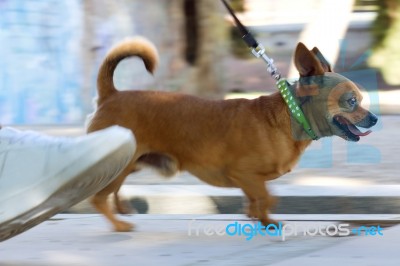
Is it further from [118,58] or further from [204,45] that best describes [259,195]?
[204,45]

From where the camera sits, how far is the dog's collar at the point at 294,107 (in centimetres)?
523

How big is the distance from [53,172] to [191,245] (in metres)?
1.38

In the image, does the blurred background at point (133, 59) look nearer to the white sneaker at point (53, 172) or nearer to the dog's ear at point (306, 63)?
the dog's ear at point (306, 63)

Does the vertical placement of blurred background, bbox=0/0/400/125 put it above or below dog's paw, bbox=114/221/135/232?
below

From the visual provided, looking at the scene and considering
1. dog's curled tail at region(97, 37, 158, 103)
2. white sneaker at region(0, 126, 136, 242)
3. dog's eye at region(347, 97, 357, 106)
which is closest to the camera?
white sneaker at region(0, 126, 136, 242)

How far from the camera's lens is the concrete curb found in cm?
616

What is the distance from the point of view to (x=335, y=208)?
20.4 ft

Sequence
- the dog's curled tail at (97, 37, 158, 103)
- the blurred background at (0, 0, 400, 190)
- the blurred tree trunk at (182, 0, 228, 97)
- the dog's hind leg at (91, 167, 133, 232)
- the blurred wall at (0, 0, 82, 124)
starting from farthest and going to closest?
1. the blurred wall at (0, 0, 82, 124)
2. the blurred tree trunk at (182, 0, 228, 97)
3. the blurred background at (0, 0, 400, 190)
4. the dog's curled tail at (97, 37, 158, 103)
5. the dog's hind leg at (91, 167, 133, 232)

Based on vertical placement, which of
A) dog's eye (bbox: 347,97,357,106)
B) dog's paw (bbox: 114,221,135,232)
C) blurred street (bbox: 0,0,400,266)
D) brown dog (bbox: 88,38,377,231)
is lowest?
blurred street (bbox: 0,0,400,266)

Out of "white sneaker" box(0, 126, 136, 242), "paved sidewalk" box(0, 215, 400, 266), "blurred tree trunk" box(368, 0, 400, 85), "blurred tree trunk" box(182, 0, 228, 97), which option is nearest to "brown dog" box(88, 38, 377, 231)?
"paved sidewalk" box(0, 215, 400, 266)

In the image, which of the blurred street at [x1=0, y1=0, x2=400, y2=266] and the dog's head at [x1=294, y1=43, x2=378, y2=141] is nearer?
the blurred street at [x1=0, y1=0, x2=400, y2=266]

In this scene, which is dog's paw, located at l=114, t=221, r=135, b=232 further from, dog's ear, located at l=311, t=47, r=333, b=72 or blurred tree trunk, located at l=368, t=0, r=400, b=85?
blurred tree trunk, located at l=368, t=0, r=400, b=85

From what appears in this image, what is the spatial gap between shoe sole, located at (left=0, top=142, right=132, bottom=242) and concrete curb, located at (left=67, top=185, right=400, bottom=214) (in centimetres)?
225

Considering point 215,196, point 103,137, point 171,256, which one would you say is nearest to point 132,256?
point 171,256
